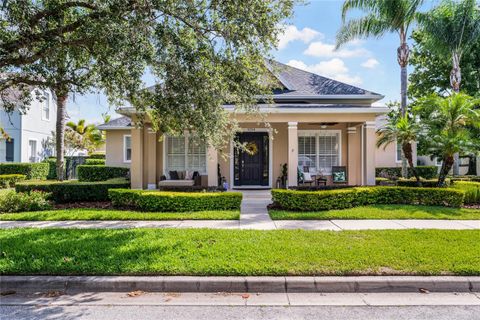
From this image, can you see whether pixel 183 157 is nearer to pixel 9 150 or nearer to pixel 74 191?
pixel 74 191

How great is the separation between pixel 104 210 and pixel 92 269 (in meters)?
5.49

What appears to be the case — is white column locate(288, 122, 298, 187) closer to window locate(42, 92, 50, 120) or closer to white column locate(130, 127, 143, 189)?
white column locate(130, 127, 143, 189)

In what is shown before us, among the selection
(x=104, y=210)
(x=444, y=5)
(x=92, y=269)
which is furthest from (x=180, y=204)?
(x=444, y=5)

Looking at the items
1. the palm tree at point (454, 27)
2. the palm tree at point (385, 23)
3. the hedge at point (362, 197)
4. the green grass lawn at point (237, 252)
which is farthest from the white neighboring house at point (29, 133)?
the palm tree at point (454, 27)

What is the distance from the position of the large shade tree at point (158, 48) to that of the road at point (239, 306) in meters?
4.16

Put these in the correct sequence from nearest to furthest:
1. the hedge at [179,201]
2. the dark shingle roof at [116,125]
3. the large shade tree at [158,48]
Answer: the large shade tree at [158,48]
the hedge at [179,201]
the dark shingle roof at [116,125]

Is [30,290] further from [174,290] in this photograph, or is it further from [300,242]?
[300,242]

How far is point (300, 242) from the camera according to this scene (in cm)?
642

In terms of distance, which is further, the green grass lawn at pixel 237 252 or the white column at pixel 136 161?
the white column at pixel 136 161

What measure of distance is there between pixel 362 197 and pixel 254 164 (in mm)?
5839

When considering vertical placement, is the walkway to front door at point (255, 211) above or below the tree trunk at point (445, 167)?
below

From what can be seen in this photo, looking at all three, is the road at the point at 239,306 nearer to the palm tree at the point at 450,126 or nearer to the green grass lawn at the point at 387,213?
the green grass lawn at the point at 387,213

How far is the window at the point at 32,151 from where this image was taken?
22.2 meters

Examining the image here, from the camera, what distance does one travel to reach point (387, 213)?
9445mm
